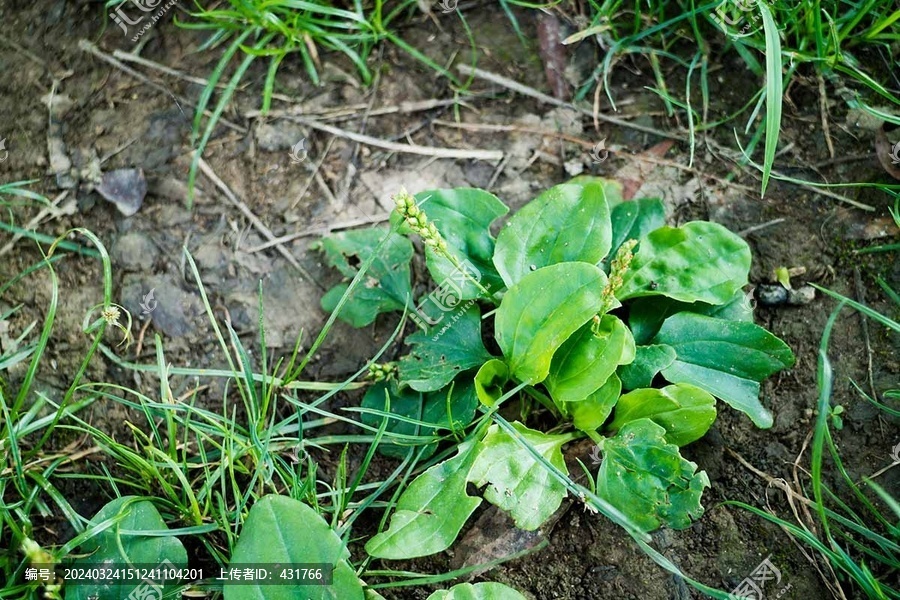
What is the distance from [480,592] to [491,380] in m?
0.50

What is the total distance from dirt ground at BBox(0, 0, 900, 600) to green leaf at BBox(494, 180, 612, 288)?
0.31m

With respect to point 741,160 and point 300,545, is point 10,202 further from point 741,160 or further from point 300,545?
point 741,160

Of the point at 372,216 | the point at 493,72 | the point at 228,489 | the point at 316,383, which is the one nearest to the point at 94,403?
the point at 228,489

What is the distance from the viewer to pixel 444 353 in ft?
6.32

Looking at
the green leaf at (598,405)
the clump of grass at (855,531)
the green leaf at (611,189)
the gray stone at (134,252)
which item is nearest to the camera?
the clump of grass at (855,531)

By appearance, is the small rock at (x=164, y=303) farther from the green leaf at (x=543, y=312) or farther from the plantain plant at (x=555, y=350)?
the green leaf at (x=543, y=312)

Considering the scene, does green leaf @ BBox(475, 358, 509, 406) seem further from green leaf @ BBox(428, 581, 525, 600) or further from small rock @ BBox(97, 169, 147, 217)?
small rock @ BBox(97, 169, 147, 217)

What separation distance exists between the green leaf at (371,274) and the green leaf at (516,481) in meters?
0.49

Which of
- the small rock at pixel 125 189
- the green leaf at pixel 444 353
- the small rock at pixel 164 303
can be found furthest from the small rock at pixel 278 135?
the green leaf at pixel 444 353

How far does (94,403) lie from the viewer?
2055 mm

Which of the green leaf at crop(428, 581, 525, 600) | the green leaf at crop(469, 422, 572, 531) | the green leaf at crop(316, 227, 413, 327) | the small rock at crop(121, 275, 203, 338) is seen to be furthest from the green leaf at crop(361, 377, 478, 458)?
the small rock at crop(121, 275, 203, 338)

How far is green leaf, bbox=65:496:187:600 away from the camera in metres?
1.72

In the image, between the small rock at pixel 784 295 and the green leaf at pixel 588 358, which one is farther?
the small rock at pixel 784 295

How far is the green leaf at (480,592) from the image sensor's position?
5.46 feet
